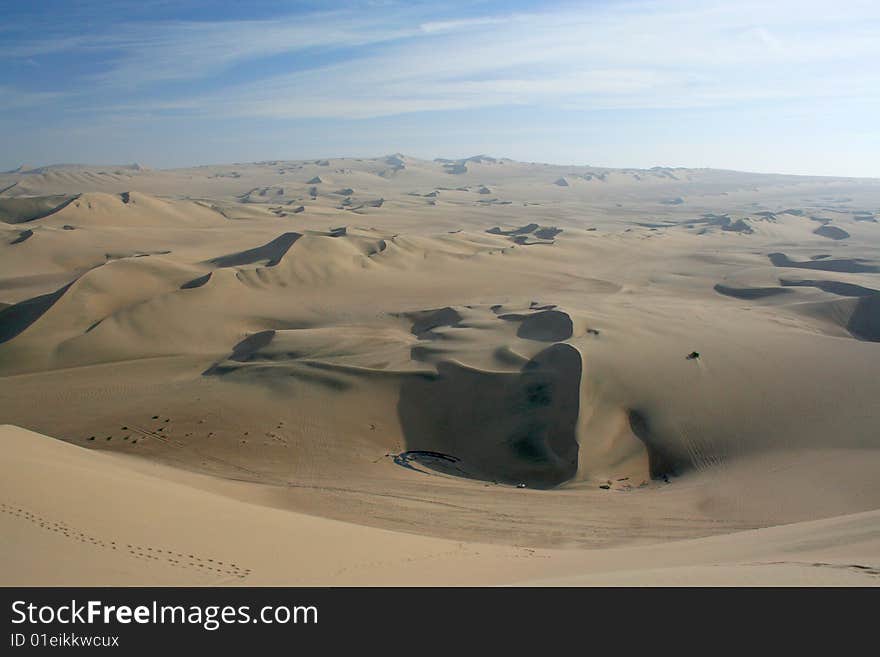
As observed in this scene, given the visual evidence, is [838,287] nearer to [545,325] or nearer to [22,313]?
[545,325]

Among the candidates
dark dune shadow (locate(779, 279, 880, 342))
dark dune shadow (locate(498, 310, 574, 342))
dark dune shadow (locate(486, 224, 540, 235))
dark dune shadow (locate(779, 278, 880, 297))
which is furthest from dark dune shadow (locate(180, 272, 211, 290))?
dark dune shadow (locate(486, 224, 540, 235))

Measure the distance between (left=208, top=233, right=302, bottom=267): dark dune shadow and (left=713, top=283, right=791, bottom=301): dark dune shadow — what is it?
20976 mm

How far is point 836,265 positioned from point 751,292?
12222 mm

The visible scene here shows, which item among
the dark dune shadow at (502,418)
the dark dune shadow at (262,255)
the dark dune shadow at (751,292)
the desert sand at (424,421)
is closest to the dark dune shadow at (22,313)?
the desert sand at (424,421)

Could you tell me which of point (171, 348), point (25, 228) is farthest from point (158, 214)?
point (171, 348)

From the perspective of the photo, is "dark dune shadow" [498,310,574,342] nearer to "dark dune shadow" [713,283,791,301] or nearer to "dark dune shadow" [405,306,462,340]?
"dark dune shadow" [405,306,462,340]

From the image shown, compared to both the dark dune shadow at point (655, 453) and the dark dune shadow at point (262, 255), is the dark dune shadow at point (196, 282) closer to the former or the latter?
the dark dune shadow at point (262, 255)

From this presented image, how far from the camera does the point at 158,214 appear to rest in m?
50.6

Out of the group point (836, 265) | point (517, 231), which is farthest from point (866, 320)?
point (517, 231)

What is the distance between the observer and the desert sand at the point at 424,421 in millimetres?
6969

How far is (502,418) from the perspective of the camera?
14.3 meters

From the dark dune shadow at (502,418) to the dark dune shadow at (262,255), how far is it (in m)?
17.2

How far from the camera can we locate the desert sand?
6969 millimetres
